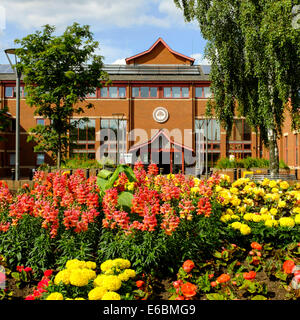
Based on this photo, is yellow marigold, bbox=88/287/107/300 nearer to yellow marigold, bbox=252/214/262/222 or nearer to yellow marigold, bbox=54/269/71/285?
yellow marigold, bbox=54/269/71/285

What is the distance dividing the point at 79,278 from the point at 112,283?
0.32 m

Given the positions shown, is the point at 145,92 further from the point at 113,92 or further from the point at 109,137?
the point at 109,137

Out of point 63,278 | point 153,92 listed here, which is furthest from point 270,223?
point 153,92

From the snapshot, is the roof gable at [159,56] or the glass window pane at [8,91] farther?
the roof gable at [159,56]

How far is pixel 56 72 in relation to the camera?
1759 cm

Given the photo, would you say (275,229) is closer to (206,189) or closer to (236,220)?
(236,220)

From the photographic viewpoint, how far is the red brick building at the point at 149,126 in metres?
33.9

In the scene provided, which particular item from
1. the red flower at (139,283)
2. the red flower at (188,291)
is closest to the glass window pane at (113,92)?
the red flower at (139,283)

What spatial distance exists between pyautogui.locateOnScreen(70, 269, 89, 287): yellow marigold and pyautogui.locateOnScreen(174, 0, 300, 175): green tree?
12.0 meters

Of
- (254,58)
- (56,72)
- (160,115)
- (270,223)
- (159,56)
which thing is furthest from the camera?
(159,56)

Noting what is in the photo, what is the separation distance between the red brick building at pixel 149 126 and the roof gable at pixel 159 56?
344cm

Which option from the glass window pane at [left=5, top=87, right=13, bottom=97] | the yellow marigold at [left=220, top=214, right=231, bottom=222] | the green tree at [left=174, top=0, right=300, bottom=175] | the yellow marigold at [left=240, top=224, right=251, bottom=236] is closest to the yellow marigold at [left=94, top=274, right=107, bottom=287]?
the yellow marigold at [left=240, top=224, right=251, bottom=236]

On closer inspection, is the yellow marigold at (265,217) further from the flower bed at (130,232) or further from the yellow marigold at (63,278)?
the yellow marigold at (63,278)

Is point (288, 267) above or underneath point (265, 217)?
underneath
